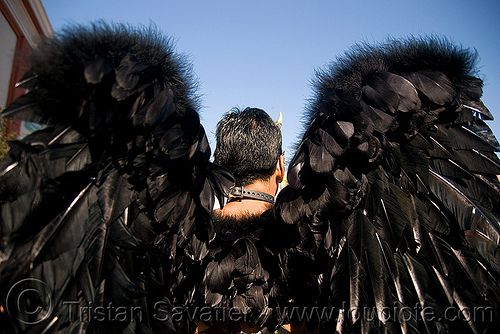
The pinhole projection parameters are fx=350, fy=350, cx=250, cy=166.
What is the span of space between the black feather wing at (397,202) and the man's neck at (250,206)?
15.5 inches

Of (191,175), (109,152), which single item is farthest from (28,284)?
(191,175)

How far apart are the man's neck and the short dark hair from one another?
1.8 inches

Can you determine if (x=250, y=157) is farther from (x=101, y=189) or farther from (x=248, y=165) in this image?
(x=101, y=189)

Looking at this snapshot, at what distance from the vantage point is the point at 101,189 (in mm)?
1687

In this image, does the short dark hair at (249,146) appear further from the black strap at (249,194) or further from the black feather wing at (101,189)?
the black feather wing at (101,189)

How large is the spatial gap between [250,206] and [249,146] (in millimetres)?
383

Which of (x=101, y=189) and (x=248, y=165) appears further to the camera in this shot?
(x=248, y=165)

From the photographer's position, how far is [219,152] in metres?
2.36

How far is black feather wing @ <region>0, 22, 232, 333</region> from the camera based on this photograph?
1.49 meters

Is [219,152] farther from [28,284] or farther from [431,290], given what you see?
[431,290]

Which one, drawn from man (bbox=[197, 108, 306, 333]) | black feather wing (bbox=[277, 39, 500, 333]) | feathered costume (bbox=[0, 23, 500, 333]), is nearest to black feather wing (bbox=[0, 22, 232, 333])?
feathered costume (bbox=[0, 23, 500, 333])

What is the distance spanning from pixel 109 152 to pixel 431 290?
179cm

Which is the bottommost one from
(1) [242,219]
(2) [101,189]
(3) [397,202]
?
(1) [242,219]

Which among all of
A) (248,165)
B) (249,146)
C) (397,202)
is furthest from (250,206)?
(397,202)
